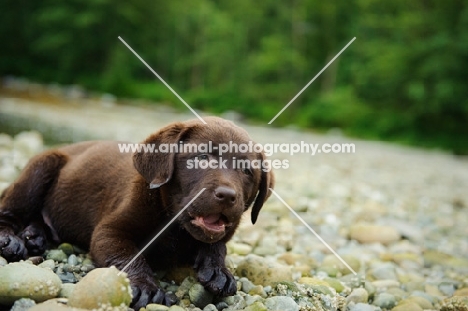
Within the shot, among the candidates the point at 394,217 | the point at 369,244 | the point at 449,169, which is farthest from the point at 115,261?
the point at 449,169

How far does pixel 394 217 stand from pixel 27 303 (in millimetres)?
6534

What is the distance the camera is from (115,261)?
3723mm

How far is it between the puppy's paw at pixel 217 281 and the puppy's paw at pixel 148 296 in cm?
29

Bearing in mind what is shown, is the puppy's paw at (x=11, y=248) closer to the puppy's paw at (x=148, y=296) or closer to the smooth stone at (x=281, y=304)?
the puppy's paw at (x=148, y=296)

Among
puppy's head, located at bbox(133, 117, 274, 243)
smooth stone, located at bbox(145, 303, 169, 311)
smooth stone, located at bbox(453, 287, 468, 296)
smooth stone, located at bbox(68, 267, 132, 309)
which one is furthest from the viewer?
smooth stone, located at bbox(453, 287, 468, 296)

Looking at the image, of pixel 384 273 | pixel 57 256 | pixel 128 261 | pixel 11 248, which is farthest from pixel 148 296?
pixel 384 273

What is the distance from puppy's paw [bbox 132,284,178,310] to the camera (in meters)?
3.39

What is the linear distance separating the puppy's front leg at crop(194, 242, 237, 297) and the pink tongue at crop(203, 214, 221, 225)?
425 millimetres

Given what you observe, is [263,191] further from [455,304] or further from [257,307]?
[455,304]

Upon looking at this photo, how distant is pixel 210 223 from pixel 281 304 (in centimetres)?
77

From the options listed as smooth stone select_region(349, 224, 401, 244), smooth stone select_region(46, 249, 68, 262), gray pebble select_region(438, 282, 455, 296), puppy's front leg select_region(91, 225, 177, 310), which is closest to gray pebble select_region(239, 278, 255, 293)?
puppy's front leg select_region(91, 225, 177, 310)

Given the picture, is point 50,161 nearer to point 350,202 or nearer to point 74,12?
point 350,202

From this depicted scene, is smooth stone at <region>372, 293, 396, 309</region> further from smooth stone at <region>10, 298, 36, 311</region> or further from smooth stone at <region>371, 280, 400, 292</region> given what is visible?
smooth stone at <region>10, 298, 36, 311</region>

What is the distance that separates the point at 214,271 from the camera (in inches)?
152
